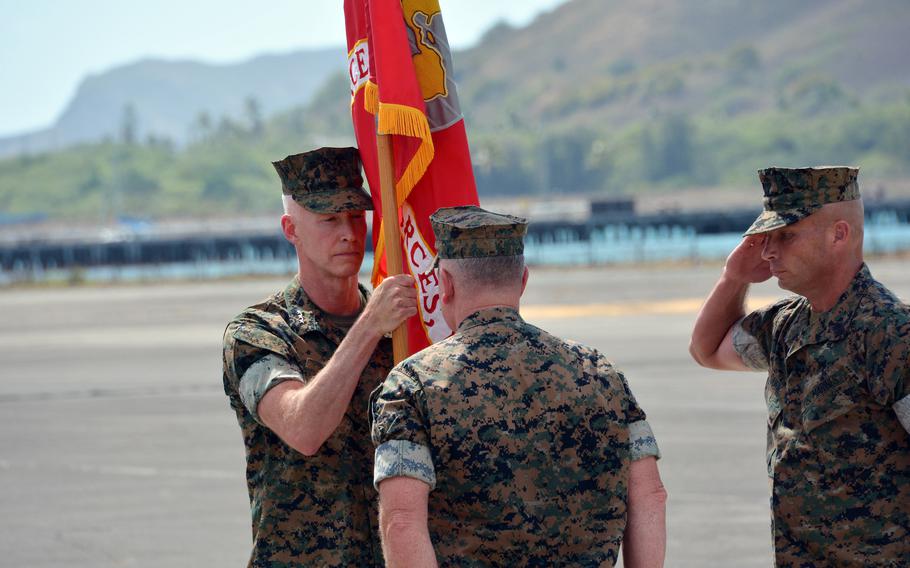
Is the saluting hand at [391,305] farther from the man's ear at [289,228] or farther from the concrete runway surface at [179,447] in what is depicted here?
the concrete runway surface at [179,447]

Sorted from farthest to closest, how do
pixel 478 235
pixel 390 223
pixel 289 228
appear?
pixel 289 228
pixel 390 223
pixel 478 235

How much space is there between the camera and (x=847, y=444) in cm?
405

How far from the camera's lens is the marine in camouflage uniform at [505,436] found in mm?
3342

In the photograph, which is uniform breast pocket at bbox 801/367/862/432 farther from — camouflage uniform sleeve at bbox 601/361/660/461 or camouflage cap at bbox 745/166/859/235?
camouflage uniform sleeve at bbox 601/361/660/461

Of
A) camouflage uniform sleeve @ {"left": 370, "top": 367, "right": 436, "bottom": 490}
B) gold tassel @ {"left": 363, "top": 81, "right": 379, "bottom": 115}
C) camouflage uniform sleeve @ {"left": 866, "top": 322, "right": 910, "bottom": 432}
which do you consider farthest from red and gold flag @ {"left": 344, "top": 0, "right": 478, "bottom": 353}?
camouflage uniform sleeve @ {"left": 866, "top": 322, "right": 910, "bottom": 432}

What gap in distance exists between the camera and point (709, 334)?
4.64m

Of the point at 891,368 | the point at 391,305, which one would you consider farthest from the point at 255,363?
the point at 891,368

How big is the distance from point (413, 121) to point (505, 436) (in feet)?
4.48

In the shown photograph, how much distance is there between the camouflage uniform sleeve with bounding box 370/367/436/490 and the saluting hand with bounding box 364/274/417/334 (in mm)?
463

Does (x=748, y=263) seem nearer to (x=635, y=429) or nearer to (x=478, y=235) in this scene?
(x=635, y=429)

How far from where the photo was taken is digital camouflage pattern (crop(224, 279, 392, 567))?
420cm

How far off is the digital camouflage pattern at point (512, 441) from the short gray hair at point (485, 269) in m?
0.09

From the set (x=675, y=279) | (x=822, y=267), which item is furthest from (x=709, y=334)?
(x=675, y=279)

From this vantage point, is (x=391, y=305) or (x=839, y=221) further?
(x=839, y=221)
